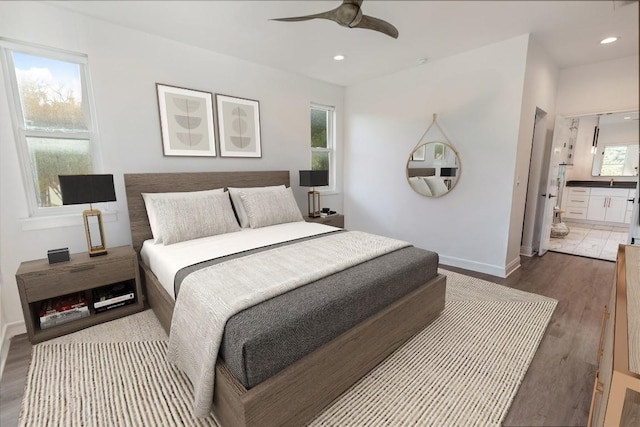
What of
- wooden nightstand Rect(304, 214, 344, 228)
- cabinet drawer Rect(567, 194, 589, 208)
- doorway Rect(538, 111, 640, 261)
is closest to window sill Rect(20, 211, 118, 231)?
wooden nightstand Rect(304, 214, 344, 228)

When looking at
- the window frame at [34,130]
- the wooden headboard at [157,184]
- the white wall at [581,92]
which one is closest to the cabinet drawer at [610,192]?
the white wall at [581,92]

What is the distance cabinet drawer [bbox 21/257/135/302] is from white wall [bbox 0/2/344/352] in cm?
44

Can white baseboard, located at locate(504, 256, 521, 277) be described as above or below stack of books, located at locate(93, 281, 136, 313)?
below

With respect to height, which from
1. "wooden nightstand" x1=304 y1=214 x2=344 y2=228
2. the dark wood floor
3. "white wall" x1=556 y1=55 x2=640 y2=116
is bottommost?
the dark wood floor

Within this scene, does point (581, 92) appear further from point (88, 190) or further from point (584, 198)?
point (88, 190)

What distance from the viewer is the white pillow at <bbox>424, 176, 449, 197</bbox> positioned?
3556 millimetres

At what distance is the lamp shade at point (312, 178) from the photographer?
3.70 metres

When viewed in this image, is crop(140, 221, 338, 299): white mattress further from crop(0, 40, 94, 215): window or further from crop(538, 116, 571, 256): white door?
crop(538, 116, 571, 256): white door

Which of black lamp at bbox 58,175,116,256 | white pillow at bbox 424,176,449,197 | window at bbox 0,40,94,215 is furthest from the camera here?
white pillow at bbox 424,176,449,197

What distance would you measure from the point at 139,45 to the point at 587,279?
5.12 m

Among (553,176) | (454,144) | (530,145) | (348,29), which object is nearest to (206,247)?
(348,29)

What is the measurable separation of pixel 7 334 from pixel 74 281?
0.63 meters

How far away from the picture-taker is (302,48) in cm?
302

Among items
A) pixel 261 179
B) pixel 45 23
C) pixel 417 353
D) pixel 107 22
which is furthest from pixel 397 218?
pixel 45 23
